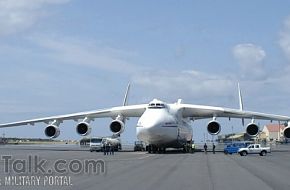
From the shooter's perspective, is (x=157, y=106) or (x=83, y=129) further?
(x=83, y=129)

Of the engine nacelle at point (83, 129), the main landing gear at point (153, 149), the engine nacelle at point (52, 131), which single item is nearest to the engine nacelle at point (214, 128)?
the main landing gear at point (153, 149)

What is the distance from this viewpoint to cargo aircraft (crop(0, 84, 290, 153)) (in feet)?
143

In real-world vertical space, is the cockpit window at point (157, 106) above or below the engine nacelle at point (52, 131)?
above

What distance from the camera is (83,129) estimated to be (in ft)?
154

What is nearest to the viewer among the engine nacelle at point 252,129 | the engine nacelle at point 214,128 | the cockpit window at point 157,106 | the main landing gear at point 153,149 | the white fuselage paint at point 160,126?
the white fuselage paint at point 160,126

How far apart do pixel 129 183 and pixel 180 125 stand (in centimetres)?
3132

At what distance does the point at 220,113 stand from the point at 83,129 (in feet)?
40.5

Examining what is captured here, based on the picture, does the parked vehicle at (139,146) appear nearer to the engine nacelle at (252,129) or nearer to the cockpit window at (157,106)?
the cockpit window at (157,106)

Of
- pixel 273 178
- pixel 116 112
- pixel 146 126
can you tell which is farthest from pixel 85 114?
pixel 273 178

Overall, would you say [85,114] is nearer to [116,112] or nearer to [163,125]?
[116,112]

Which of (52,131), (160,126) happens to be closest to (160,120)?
(160,126)

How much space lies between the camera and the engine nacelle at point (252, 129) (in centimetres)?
4634

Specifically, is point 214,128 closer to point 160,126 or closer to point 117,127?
point 160,126

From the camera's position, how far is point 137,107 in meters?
Result: 49.3
